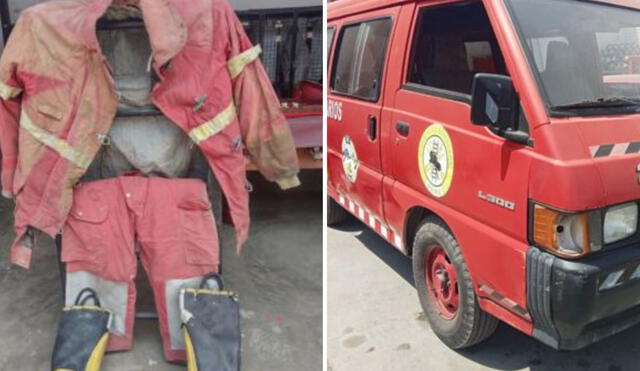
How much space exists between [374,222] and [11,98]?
2.29 m

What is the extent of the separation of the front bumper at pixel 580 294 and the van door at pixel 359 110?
1.49m

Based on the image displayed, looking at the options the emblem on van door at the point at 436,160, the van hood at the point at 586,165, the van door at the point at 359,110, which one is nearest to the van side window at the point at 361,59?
the van door at the point at 359,110

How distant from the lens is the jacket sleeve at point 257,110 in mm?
2908

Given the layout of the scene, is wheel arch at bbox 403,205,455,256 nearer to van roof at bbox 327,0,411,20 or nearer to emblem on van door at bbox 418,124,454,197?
emblem on van door at bbox 418,124,454,197

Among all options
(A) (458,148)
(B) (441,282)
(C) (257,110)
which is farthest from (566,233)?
(C) (257,110)

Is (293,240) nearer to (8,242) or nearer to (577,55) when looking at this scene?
(8,242)

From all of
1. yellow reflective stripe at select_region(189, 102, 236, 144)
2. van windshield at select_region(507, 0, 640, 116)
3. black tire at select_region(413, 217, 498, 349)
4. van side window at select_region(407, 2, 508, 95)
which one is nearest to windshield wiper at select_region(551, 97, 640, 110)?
van windshield at select_region(507, 0, 640, 116)

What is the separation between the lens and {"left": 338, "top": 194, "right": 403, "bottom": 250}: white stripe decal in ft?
12.1

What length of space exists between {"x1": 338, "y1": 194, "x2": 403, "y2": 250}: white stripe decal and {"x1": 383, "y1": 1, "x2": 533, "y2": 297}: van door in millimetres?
107

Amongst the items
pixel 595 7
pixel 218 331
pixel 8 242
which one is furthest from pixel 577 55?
pixel 8 242

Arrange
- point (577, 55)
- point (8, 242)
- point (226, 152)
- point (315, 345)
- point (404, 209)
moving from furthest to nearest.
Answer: point (8, 242)
point (404, 209)
point (315, 345)
point (226, 152)
point (577, 55)

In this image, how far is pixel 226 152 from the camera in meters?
2.94

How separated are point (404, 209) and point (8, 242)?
9.10 ft

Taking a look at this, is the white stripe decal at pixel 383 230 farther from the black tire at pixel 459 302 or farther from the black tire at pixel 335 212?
the black tire at pixel 335 212
